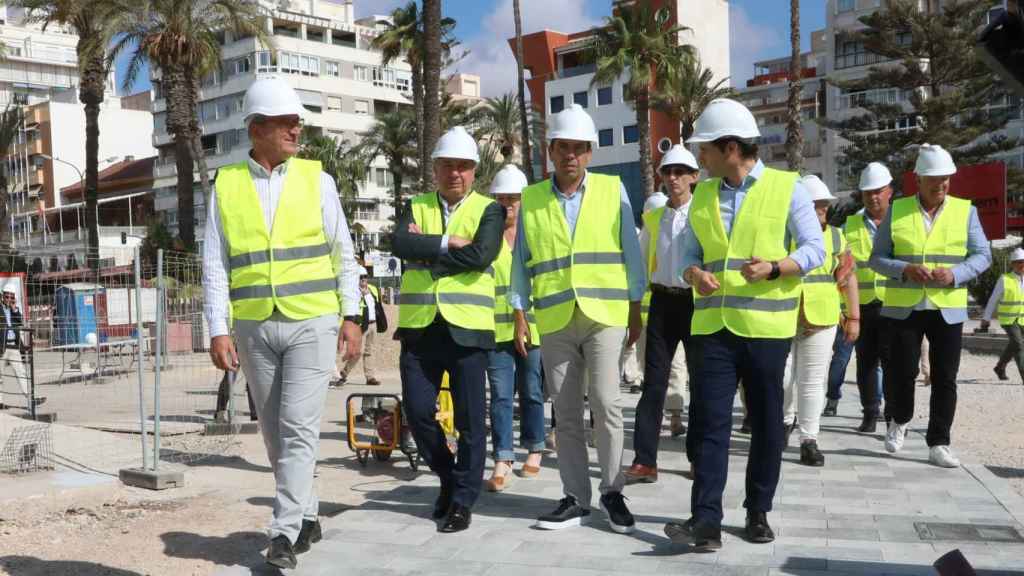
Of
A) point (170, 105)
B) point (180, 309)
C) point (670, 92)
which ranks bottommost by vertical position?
point (180, 309)

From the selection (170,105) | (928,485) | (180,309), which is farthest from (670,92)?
(928,485)

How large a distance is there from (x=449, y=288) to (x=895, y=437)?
404cm

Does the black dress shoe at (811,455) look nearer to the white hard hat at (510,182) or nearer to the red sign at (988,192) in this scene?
the white hard hat at (510,182)

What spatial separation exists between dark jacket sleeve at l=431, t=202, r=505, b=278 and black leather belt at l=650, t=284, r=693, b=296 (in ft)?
5.16

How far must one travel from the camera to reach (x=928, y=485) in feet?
22.2

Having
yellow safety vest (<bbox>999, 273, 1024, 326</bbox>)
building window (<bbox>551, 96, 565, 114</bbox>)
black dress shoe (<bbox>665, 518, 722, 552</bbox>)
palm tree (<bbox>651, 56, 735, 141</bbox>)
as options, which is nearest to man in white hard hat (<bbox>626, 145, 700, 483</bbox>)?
→ black dress shoe (<bbox>665, 518, 722, 552</bbox>)

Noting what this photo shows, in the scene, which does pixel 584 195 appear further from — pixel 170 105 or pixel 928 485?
pixel 170 105

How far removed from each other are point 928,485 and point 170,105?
27.4 m

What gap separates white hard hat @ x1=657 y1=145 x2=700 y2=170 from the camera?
24.5 feet

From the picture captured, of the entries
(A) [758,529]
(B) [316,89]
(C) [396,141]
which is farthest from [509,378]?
(B) [316,89]

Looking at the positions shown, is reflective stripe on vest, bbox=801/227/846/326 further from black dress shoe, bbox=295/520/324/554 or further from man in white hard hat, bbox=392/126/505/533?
black dress shoe, bbox=295/520/324/554

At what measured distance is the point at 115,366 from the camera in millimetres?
18281

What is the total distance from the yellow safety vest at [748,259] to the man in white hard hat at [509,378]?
2.10 metres

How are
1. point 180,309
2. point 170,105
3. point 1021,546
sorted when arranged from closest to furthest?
point 1021,546, point 180,309, point 170,105
